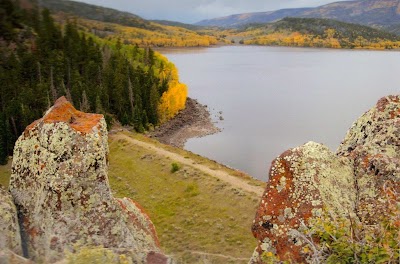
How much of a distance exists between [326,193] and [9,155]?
55.6m

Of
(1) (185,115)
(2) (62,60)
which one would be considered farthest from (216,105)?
(2) (62,60)

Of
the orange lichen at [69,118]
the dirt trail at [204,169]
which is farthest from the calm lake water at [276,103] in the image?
the orange lichen at [69,118]

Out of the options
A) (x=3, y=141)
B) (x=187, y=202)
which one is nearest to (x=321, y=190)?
(x=187, y=202)

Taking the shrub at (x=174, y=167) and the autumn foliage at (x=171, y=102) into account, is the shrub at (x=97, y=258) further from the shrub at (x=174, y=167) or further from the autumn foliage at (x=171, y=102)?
the autumn foliage at (x=171, y=102)

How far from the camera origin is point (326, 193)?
31.0 feet

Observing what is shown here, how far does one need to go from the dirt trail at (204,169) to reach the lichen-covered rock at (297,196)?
27.8 m

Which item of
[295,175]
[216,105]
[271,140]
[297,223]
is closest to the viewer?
[297,223]

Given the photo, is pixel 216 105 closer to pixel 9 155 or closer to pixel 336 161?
pixel 9 155

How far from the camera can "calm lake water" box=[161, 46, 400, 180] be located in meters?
65.1

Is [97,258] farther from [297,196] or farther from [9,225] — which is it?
[9,225]

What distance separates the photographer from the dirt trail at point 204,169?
129 ft

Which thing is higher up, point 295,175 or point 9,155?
point 295,175

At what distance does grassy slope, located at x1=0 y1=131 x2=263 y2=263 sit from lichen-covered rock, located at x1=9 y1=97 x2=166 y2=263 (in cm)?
1226

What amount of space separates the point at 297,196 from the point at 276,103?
88260 millimetres
